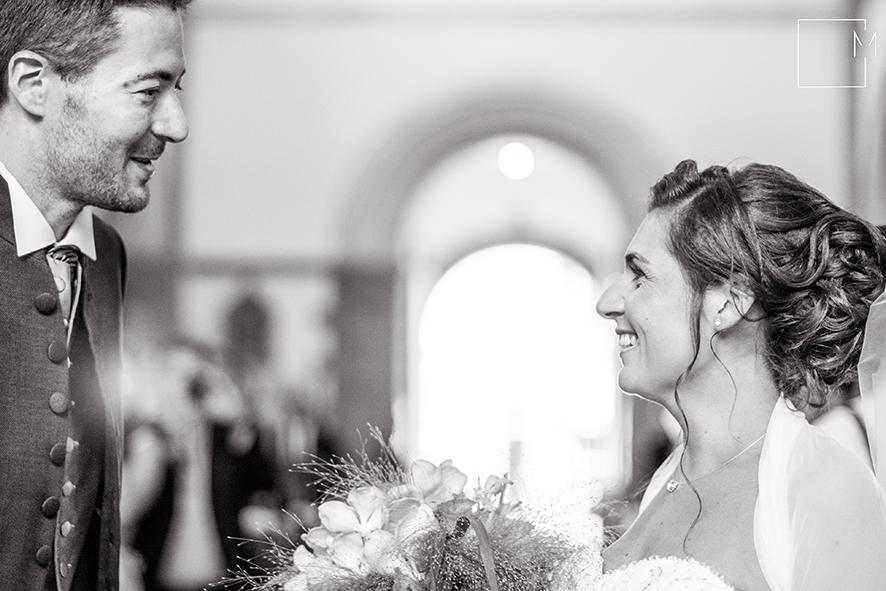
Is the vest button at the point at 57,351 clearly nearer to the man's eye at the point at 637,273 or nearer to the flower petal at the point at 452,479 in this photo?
the flower petal at the point at 452,479

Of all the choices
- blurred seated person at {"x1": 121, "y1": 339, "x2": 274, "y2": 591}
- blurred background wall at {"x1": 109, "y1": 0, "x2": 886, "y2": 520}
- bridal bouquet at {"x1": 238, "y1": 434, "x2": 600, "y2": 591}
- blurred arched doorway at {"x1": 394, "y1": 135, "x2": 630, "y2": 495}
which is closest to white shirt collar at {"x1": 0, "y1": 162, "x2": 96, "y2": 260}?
bridal bouquet at {"x1": 238, "y1": 434, "x2": 600, "y2": 591}

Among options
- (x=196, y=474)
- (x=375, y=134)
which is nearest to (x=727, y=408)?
(x=196, y=474)

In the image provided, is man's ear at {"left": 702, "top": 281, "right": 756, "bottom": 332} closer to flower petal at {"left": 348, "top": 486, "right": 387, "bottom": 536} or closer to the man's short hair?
flower petal at {"left": 348, "top": 486, "right": 387, "bottom": 536}

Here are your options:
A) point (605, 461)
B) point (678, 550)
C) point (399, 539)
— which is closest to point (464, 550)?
point (399, 539)

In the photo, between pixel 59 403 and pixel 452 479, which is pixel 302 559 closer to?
pixel 452 479

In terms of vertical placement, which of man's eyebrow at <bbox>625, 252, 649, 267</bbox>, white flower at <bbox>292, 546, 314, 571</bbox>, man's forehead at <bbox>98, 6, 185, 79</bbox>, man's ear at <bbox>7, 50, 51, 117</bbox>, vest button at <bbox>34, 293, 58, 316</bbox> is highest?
man's forehead at <bbox>98, 6, 185, 79</bbox>

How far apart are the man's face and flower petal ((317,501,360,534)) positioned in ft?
2.46

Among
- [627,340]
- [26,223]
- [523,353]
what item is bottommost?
[523,353]

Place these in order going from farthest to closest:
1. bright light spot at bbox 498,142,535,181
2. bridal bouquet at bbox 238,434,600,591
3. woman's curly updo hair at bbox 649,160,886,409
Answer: bright light spot at bbox 498,142,535,181, woman's curly updo hair at bbox 649,160,886,409, bridal bouquet at bbox 238,434,600,591

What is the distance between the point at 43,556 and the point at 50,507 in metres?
0.09

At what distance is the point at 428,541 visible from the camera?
1940 mm

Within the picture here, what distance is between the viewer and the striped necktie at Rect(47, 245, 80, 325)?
7.49 ft

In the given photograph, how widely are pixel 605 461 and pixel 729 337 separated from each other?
10.8 metres

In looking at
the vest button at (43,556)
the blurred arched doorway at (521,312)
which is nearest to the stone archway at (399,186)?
the blurred arched doorway at (521,312)
